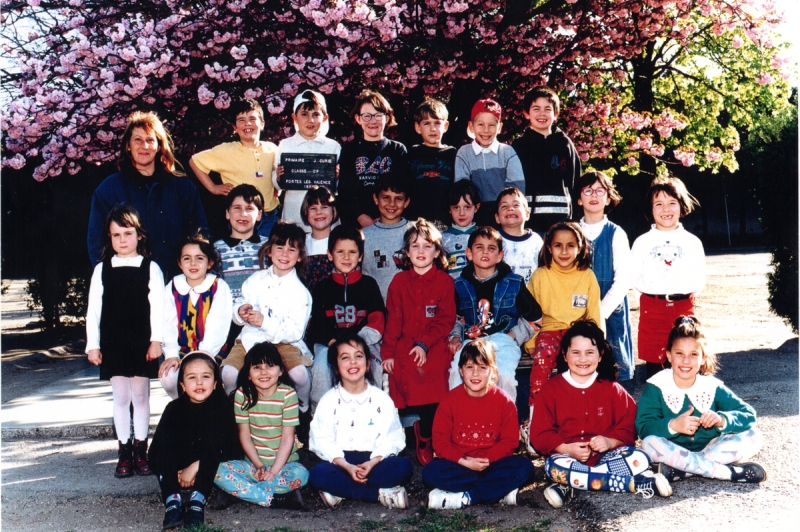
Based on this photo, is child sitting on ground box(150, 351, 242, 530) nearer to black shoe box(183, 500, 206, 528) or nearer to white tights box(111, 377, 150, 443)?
black shoe box(183, 500, 206, 528)

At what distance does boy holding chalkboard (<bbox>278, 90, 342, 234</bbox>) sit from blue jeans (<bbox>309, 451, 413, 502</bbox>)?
1909 mm

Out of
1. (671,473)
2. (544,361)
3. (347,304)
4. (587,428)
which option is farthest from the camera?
(347,304)

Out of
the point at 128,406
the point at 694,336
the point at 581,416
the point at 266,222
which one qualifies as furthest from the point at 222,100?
the point at 694,336

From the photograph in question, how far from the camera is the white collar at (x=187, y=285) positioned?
4.49 m

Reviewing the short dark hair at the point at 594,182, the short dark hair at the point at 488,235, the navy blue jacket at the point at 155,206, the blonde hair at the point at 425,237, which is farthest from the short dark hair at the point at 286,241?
the short dark hair at the point at 594,182

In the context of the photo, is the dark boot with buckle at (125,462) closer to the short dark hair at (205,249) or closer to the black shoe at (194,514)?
the black shoe at (194,514)

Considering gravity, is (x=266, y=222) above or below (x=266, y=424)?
above

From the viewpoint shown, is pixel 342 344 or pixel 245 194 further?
pixel 245 194

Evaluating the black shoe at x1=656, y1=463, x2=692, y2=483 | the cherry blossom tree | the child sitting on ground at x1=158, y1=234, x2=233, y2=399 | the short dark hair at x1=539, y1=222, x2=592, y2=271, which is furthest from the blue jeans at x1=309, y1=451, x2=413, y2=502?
the cherry blossom tree

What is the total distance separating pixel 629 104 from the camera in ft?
A: 41.6

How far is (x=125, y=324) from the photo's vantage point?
4414 mm

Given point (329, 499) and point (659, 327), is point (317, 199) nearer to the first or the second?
→ point (329, 499)

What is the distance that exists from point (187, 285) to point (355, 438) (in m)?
1.37

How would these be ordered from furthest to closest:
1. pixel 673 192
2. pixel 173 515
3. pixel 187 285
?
pixel 673 192, pixel 187 285, pixel 173 515
